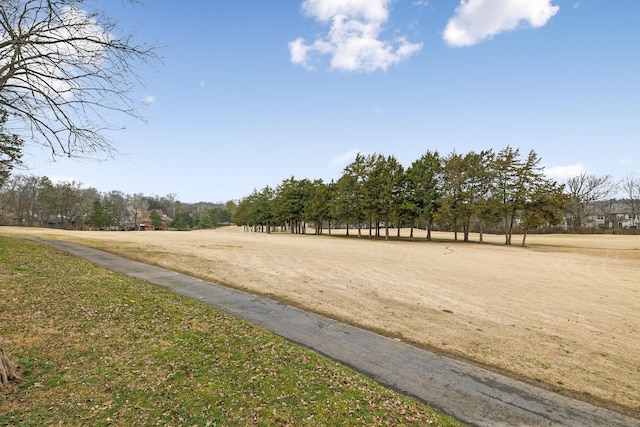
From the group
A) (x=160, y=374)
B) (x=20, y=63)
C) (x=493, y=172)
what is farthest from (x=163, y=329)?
(x=493, y=172)

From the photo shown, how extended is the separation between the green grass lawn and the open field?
3.98 meters

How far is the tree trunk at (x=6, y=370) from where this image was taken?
176 inches

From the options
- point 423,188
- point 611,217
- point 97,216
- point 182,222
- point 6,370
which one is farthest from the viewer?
point 182,222

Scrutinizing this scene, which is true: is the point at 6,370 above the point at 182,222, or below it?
below

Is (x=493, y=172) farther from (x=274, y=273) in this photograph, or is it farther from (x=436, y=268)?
(x=274, y=273)

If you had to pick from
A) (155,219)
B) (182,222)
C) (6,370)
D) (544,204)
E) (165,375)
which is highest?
(544,204)

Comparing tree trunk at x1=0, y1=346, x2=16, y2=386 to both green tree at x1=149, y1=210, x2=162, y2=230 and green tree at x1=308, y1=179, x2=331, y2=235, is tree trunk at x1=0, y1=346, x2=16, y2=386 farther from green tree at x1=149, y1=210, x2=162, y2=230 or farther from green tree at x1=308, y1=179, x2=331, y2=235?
green tree at x1=149, y1=210, x2=162, y2=230

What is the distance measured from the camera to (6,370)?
459 cm

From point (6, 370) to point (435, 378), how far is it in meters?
7.57

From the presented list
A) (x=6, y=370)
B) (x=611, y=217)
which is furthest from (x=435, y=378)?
(x=611, y=217)

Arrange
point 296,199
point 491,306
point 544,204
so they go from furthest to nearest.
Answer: point 296,199 → point 544,204 → point 491,306

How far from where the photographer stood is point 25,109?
4.25 meters

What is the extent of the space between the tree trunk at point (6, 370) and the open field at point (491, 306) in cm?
772

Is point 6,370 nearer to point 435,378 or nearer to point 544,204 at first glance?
point 435,378
